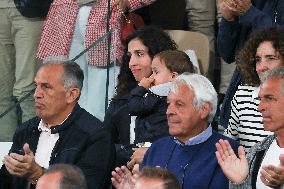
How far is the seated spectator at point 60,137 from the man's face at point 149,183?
50.4 inches

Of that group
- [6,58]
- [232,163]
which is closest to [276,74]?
[232,163]

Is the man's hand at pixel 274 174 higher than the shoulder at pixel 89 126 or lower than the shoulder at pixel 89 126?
higher

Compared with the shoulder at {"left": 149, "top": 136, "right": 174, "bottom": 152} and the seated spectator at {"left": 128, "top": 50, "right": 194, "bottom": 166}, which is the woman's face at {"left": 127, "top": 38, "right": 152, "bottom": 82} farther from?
the shoulder at {"left": 149, "top": 136, "right": 174, "bottom": 152}

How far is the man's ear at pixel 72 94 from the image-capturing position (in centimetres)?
636

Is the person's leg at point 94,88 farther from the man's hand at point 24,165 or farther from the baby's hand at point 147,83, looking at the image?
the man's hand at point 24,165

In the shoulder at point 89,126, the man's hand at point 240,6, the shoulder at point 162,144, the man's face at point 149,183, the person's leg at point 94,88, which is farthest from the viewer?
the person's leg at point 94,88

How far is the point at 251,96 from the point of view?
622 centimetres

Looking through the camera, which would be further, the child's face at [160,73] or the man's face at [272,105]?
the child's face at [160,73]

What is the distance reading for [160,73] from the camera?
6.57 m

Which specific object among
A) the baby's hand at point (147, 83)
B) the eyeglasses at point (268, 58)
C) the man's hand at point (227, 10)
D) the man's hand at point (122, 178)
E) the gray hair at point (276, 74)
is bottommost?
the man's hand at point (122, 178)

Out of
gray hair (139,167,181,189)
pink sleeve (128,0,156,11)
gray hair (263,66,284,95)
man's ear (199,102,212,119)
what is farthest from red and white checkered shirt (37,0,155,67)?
gray hair (139,167,181,189)

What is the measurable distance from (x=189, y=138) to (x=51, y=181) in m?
1.16

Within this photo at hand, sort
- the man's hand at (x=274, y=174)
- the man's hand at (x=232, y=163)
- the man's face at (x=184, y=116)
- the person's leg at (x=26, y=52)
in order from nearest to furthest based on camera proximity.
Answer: the man's hand at (x=274, y=174)
the man's hand at (x=232, y=163)
the man's face at (x=184, y=116)
the person's leg at (x=26, y=52)

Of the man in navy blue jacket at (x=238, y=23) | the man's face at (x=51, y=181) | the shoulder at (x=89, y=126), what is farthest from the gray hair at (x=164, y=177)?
the man in navy blue jacket at (x=238, y=23)
